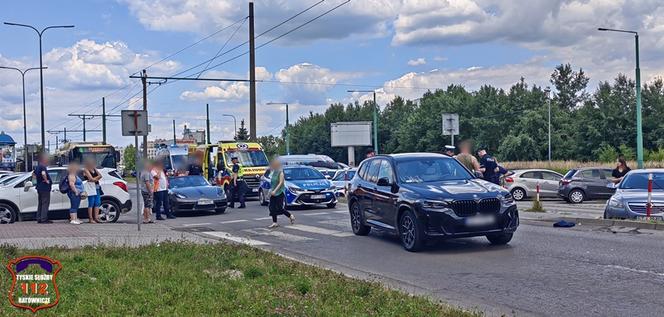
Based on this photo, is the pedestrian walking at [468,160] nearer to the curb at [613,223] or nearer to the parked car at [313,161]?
the curb at [613,223]

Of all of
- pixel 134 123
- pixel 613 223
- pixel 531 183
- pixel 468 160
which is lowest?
pixel 613 223

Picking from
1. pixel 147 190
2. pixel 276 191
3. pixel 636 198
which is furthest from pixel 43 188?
pixel 636 198

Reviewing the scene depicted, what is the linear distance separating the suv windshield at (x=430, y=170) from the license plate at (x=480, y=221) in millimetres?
1294

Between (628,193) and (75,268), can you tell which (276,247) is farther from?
→ (628,193)

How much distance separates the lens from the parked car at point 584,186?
3033cm

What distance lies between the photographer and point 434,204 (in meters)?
12.3

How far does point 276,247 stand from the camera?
46.9ft

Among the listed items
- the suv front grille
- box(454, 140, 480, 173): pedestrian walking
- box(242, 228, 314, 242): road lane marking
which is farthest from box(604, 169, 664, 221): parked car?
box(242, 228, 314, 242): road lane marking

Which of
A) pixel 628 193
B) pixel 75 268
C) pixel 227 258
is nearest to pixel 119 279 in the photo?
pixel 75 268

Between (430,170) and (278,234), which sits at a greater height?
(430,170)

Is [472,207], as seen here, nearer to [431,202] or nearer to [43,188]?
[431,202]

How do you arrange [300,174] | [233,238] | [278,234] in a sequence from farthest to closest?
[300,174], [278,234], [233,238]

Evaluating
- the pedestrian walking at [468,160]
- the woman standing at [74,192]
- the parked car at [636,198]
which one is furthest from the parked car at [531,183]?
the woman standing at [74,192]

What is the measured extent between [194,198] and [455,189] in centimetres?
1187
